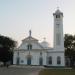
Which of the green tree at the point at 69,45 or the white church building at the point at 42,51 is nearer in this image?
the white church building at the point at 42,51

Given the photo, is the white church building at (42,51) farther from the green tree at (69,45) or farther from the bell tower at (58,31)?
the green tree at (69,45)

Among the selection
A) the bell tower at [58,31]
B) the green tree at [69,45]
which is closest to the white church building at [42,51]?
the bell tower at [58,31]

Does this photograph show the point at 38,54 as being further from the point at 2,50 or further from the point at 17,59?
the point at 2,50

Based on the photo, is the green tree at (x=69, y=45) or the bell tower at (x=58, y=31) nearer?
the bell tower at (x=58, y=31)

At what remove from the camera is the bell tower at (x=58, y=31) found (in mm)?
46812

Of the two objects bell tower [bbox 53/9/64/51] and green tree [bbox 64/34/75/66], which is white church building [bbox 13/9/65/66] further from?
green tree [bbox 64/34/75/66]

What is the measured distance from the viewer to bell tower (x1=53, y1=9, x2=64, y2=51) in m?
46.8

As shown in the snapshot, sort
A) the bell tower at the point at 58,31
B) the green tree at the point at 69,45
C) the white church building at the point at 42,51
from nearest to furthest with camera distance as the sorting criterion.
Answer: the white church building at the point at 42,51, the bell tower at the point at 58,31, the green tree at the point at 69,45

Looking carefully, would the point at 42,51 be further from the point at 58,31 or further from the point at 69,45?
the point at 69,45

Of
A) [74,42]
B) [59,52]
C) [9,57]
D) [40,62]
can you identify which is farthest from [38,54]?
[74,42]

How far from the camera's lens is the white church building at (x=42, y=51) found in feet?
153

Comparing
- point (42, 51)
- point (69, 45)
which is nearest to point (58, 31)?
point (42, 51)

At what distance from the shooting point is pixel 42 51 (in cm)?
4738

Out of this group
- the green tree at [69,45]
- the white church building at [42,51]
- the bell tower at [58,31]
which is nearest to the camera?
the white church building at [42,51]
